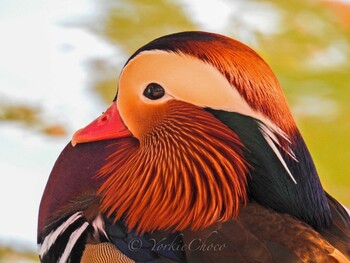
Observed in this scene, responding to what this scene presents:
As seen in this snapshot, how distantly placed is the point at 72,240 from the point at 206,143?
7.1 inches

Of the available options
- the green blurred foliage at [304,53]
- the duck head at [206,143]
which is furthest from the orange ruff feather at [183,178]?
the green blurred foliage at [304,53]

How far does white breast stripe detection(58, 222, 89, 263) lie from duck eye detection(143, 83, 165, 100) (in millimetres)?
154

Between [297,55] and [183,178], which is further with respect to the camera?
[297,55]

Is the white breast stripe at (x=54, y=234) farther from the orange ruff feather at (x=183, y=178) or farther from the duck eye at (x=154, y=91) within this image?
the duck eye at (x=154, y=91)

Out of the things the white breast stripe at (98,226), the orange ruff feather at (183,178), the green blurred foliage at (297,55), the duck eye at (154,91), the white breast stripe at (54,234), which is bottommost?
the white breast stripe at (54,234)

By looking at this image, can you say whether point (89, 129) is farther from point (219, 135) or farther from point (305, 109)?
point (305, 109)

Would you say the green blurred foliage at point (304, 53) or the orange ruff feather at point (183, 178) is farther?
the green blurred foliage at point (304, 53)

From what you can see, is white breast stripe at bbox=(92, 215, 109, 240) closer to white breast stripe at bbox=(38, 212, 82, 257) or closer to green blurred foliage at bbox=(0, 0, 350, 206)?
white breast stripe at bbox=(38, 212, 82, 257)

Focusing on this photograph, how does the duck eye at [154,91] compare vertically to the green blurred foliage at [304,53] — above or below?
below

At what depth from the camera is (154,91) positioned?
0.79 metres

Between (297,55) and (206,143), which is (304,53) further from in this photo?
(206,143)

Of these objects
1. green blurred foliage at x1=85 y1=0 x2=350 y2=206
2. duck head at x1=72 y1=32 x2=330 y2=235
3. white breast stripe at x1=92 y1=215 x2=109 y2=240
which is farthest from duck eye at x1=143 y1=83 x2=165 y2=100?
green blurred foliage at x1=85 y1=0 x2=350 y2=206

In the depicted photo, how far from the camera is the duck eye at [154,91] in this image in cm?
79

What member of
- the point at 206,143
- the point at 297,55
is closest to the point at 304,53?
the point at 297,55
